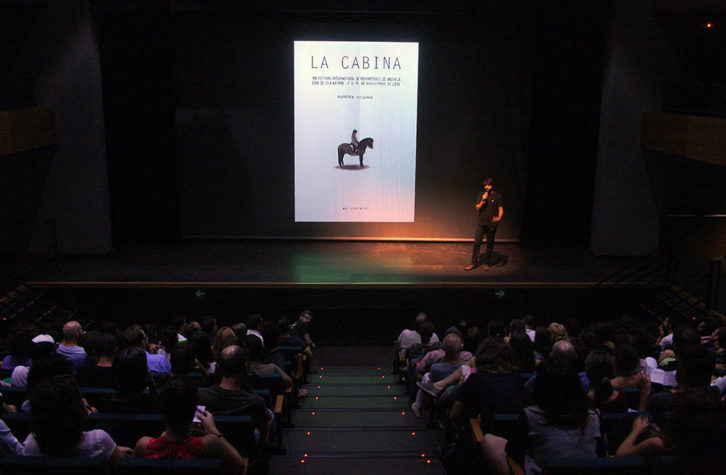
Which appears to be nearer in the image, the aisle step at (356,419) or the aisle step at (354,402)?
the aisle step at (356,419)

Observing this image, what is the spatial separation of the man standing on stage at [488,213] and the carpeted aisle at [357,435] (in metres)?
3.67

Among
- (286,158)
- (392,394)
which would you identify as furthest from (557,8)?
(392,394)

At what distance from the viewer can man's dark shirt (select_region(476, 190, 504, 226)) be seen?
9609 mm

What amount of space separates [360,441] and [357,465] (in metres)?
0.54

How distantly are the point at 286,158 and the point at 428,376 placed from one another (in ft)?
23.1

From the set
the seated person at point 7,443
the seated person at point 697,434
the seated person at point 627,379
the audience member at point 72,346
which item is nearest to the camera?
the seated person at point 697,434

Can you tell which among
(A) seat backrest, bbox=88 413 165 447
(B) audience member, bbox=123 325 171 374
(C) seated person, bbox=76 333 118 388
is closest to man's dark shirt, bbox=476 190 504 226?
(B) audience member, bbox=123 325 171 374

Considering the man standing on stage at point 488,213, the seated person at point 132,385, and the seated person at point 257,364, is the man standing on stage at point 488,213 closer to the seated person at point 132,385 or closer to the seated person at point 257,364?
the seated person at point 257,364

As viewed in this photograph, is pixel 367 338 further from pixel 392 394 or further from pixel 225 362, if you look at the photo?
pixel 225 362

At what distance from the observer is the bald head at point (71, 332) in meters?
4.86

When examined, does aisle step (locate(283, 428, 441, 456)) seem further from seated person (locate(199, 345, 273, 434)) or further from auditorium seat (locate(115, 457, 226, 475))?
auditorium seat (locate(115, 457, 226, 475))

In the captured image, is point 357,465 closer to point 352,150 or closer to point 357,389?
point 357,389

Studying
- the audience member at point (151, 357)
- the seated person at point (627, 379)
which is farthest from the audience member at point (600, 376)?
the audience member at point (151, 357)

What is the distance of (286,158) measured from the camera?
11.3 m
